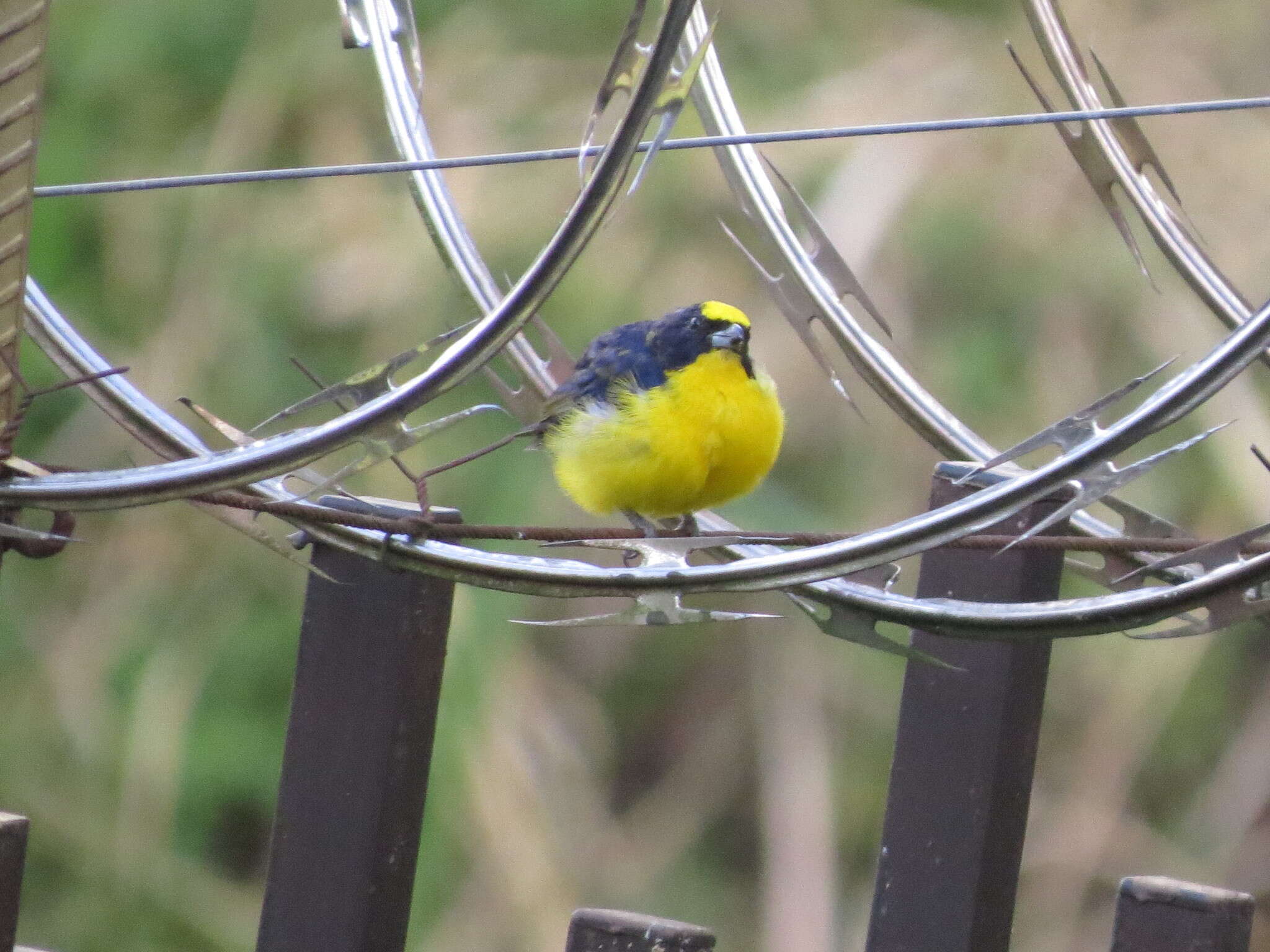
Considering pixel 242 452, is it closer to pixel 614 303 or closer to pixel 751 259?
pixel 751 259

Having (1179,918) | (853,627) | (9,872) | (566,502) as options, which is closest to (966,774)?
(1179,918)

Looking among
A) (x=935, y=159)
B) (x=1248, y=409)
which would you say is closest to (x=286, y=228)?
Answer: (x=935, y=159)

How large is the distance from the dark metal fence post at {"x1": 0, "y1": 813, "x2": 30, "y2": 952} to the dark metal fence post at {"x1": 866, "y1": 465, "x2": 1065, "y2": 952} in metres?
1.09

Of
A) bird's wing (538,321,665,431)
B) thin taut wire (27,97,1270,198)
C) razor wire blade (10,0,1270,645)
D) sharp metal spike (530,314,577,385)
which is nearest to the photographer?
razor wire blade (10,0,1270,645)

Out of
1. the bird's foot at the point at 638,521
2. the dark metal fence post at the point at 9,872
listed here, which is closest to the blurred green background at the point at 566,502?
the bird's foot at the point at 638,521

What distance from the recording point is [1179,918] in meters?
1.76

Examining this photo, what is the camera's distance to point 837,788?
16.9ft

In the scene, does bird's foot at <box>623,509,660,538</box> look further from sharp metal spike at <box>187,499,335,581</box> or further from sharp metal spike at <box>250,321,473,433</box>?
sharp metal spike at <box>250,321,473,433</box>

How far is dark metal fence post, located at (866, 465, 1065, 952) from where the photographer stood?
198cm

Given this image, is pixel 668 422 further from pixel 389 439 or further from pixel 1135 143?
pixel 389 439

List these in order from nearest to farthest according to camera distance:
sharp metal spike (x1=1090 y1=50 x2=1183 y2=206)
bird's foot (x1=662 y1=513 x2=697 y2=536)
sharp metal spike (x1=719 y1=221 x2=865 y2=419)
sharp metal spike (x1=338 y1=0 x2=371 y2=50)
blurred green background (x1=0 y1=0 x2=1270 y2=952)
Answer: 1. sharp metal spike (x1=338 y1=0 x2=371 y2=50)
2. sharp metal spike (x1=1090 y1=50 x2=1183 y2=206)
3. sharp metal spike (x1=719 y1=221 x2=865 y2=419)
4. bird's foot (x1=662 y1=513 x2=697 y2=536)
5. blurred green background (x1=0 y1=0 x2=1270 y2=952)

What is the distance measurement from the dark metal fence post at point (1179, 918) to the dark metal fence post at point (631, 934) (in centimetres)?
47

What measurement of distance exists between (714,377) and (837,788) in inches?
95.3

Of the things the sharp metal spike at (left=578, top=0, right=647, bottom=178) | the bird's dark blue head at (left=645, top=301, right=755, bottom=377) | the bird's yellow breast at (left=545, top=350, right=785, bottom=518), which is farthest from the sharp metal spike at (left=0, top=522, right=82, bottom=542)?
the bird's dark blue head at (left=645, top=301, right=755, bottom=377)
